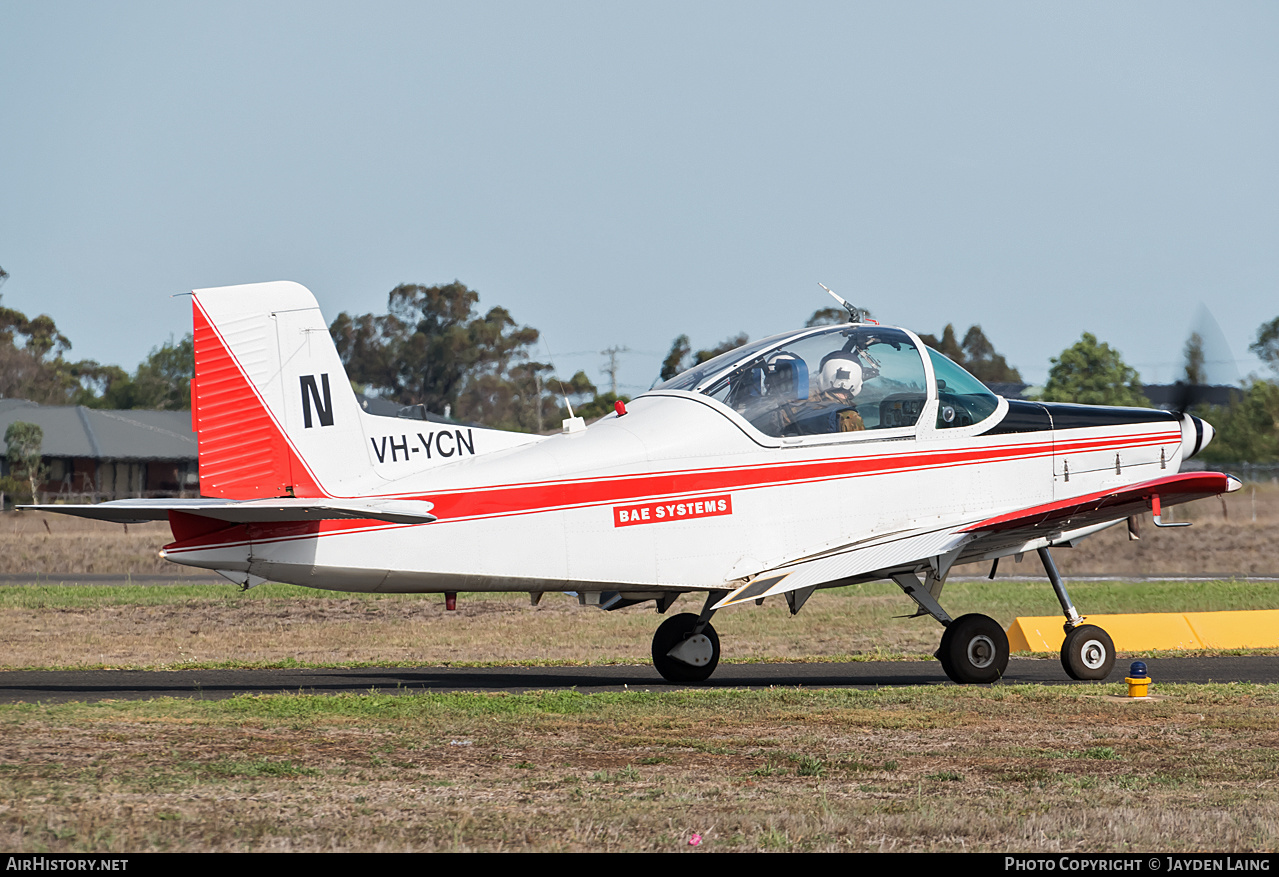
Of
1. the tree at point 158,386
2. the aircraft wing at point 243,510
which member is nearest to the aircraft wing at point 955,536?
the aircraft wing at point 243,510

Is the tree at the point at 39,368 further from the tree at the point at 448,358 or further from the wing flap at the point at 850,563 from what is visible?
the wing flap at the point at 850,563

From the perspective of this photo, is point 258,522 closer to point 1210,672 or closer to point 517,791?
point 517,791

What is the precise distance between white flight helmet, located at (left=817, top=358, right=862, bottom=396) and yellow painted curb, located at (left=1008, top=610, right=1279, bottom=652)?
575cm

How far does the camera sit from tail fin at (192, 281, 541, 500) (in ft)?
36.3

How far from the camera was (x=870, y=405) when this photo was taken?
12453mm

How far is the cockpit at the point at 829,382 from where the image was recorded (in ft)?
40.1

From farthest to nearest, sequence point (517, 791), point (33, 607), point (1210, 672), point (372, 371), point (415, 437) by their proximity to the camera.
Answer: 1. point (372, 371)
2. point (33, 607)
3. point (1210, 672)
4. point (415, 437)
5. point (517, 791)

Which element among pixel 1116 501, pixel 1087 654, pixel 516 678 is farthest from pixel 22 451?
pixel 1116 501

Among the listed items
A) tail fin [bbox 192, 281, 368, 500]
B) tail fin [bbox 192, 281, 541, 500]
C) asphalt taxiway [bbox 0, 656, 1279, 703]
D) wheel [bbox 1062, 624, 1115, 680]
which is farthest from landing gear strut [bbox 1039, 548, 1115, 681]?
tail fin [bbox 192, 281, 368, 500]

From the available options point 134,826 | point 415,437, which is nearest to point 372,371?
point 415,437

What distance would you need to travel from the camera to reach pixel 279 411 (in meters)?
11.2

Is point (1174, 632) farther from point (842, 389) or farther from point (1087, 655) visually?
point (842, 389)

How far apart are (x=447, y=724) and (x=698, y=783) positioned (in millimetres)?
2763

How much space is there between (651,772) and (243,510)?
4.53 meters
